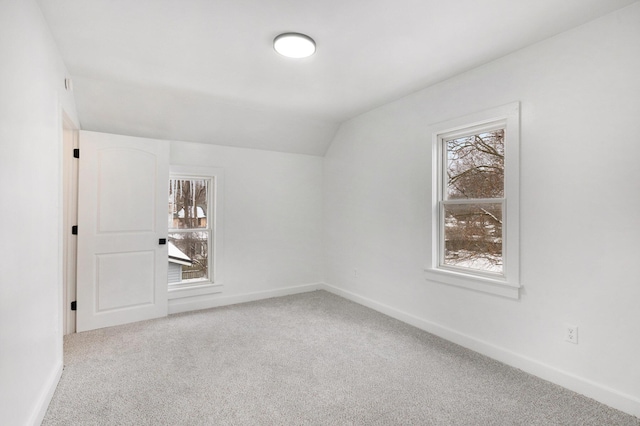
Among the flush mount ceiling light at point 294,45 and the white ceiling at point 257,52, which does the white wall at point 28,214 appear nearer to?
the white ceiling at point 257,52

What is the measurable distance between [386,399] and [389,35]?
2.49 metres

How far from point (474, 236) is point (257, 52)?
2487 mm

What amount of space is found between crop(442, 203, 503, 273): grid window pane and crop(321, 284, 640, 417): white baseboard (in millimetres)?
645

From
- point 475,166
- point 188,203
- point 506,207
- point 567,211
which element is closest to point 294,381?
point 506,207

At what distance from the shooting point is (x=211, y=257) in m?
4.37

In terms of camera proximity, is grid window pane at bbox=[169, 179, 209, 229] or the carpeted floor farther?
grid window pane at bbox=[169, 179, 209, 229]

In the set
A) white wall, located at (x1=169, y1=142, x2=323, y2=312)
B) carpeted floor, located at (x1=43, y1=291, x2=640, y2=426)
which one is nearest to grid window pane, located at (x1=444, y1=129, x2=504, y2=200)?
carpeted floor, located at (x1=43, y1=291, x2=640, y2=426)

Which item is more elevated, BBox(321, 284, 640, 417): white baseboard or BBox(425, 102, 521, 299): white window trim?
BBox(425, 102, 521, 299): white window trim

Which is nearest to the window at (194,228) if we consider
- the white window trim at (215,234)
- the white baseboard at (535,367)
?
the white window trim at (215,234)

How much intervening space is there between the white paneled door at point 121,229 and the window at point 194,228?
0.39 meters

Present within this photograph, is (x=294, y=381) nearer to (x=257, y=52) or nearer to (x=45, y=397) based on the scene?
(x=45, y=397)

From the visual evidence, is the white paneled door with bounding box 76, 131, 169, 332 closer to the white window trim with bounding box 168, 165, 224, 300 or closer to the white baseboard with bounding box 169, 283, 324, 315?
the white baseboard with bounding box 169, 283, 324, 315

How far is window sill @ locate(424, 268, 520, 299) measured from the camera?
2.67 m

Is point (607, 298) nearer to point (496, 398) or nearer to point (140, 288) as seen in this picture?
point (496, 398)
